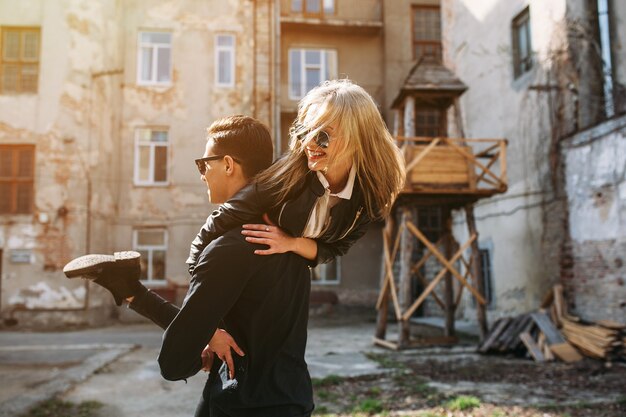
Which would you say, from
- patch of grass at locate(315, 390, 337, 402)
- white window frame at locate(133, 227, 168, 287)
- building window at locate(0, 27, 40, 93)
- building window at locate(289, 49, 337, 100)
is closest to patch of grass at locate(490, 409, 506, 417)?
patch of grass at locate(315, 390, 337, 402)

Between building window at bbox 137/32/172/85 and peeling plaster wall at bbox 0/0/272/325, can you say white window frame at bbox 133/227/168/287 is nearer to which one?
peeling plaster wall at bbox 0/0/272/325

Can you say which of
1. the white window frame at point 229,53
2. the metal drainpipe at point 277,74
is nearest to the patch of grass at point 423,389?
the metal drainpipe at point 277,74

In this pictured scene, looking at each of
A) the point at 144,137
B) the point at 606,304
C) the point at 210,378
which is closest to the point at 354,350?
the point at 606,304

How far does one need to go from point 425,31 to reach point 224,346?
2097 centimetres

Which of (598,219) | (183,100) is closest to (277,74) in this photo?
(183,100)

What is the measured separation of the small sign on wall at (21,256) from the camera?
16156 millimetres

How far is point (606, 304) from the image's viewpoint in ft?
34.2

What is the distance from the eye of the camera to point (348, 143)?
1.79 metres

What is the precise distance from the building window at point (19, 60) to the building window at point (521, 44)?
1395 centimetres

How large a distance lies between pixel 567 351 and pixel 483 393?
11.7 ft

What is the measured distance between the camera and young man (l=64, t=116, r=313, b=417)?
1636 millimetres

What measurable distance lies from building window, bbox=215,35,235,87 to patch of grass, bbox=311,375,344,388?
13.6 metres

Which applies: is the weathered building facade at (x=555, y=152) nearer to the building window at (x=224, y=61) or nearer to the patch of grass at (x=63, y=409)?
the building window at (x=224, y=61)

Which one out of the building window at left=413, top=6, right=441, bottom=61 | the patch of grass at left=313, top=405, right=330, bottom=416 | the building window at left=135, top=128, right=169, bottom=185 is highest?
the building window at left=413, top=6, right=441, bottom=61
